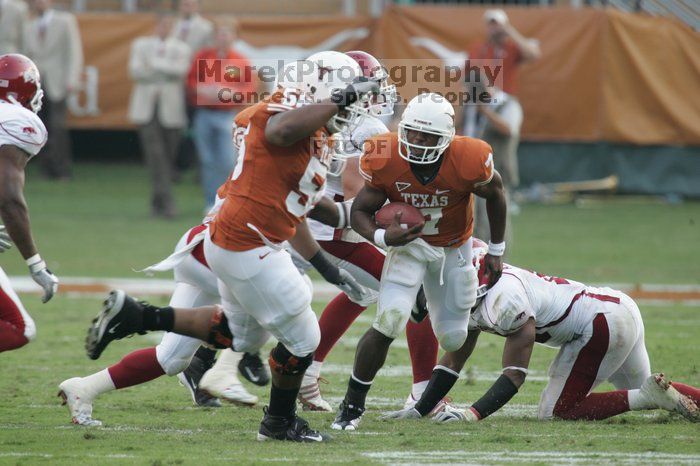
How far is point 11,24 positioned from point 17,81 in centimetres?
903

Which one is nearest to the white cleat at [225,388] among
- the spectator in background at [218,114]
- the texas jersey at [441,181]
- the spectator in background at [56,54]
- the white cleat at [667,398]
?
the texas jersey at [441,181]

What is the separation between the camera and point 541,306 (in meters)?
5.20

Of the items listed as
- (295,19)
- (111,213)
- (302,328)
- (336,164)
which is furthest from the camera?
(295,19)

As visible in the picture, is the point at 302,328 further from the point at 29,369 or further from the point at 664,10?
the point at 664,10

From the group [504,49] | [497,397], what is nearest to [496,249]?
[497,397]

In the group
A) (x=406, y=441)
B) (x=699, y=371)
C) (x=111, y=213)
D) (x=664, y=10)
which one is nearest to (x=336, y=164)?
(x=406, y=441)

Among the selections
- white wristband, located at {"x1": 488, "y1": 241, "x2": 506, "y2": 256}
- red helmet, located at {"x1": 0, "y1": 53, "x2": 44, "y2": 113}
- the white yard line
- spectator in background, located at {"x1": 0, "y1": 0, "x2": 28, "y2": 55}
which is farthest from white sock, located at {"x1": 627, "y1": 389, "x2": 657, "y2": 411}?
spectator in background, located at {"x1": 0, "y1": 0, "x2": 28, "y2": 55}

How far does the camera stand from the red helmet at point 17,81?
4996 millimetres

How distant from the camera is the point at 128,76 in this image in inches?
555

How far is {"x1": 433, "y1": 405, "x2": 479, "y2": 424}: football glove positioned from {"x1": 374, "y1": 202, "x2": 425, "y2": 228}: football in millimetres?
850

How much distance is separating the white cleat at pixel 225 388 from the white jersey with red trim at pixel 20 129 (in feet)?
4.45

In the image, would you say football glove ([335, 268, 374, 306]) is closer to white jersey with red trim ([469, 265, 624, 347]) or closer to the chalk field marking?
white jersey with red trim ([469, 265, 624, 347])

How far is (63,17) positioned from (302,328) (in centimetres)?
985

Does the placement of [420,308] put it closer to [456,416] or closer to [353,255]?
[353,255]
